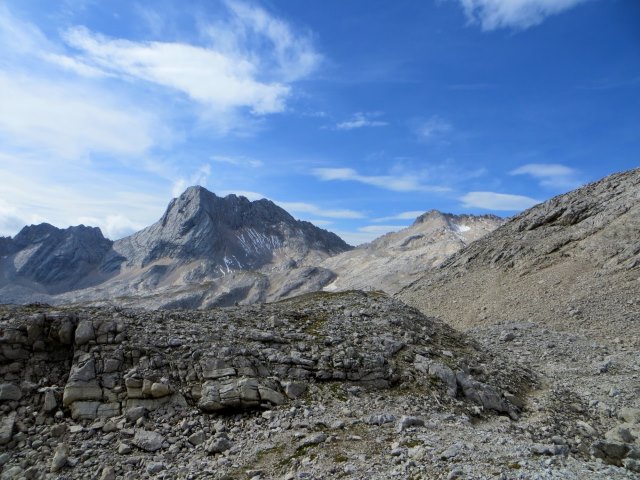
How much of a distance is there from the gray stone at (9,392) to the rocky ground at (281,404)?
3cm

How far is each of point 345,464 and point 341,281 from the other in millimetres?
144761

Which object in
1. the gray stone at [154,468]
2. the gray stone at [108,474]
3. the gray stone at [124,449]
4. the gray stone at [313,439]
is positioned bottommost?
the gray stone at [108,474]

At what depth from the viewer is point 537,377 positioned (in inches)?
756

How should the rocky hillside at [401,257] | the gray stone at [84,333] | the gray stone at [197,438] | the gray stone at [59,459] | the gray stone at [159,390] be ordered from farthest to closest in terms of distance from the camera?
the rocky hillside at [401,257]
the gray stone at [84,333]
the gray stone at [159,390]
the gray stone at [197,438]
the gray stone at [59,459]

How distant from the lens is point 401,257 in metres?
148

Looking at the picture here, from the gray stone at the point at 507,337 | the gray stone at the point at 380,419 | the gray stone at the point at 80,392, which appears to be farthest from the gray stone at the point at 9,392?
the gray stone at the point at 507,337

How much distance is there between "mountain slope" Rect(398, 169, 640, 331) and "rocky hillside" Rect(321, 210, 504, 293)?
139 feet

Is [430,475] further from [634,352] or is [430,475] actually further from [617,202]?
[617,202]

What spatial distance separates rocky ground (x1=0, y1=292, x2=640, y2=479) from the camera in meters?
10.8

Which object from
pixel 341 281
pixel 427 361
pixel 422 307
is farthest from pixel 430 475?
pixel 341 281

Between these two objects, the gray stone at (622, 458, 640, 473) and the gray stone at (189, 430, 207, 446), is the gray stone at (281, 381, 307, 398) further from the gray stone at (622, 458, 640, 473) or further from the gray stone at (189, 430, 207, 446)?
the gray stone at (622, 458, 640, 473)

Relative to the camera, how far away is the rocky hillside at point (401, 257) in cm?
12875

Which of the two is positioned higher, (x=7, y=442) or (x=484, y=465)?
(x=484, y=465)

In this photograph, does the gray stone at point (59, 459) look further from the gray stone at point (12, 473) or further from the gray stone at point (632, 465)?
the gray stone at point (632, 465)
